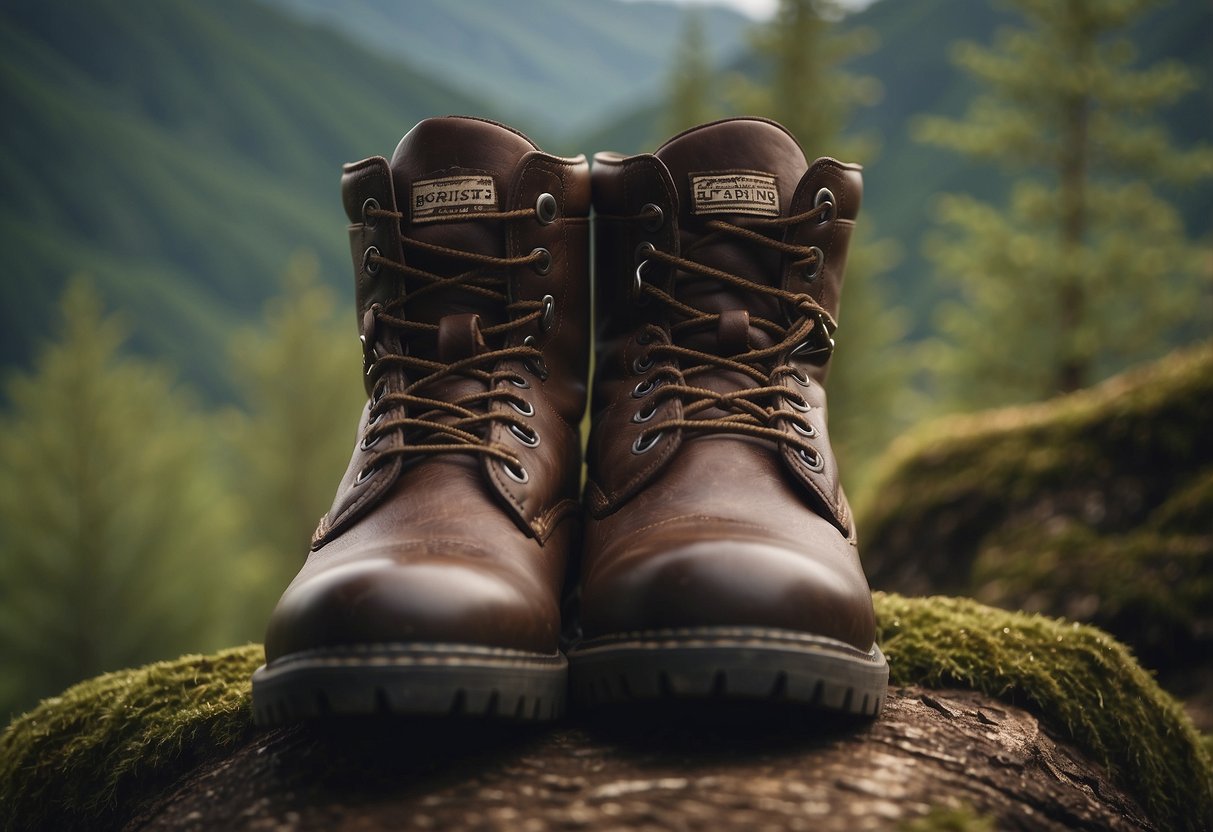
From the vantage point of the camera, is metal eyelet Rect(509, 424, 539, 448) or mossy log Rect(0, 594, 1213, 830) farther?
metal eyelet Rect(509, 424, 539, 448)

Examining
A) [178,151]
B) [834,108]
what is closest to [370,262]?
[834,108]

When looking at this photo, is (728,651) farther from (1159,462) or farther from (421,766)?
(1159,462)

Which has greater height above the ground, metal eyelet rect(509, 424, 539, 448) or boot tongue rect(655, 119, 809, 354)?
boot tongue rect(655, 119, 809, 354)

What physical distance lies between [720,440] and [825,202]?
0.63m

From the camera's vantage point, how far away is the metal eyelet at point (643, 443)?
6.46ft

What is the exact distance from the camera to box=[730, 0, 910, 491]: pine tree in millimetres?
20516

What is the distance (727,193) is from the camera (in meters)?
2.13

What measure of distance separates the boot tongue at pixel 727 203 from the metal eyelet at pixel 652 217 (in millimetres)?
55

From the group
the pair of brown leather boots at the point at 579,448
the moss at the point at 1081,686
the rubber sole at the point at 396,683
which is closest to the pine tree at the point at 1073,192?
the moss at the point at 1081,686

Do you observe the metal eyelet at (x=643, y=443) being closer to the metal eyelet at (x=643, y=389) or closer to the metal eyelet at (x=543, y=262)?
the metal eyelet at (x=643, y=389)

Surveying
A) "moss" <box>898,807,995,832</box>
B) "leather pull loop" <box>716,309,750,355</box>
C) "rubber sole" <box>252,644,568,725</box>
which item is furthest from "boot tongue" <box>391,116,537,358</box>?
"moss" <box>898,807,995,832</box>

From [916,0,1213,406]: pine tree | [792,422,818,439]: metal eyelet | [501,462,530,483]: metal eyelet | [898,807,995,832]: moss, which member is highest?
[916,0,1213,406]: pine tree

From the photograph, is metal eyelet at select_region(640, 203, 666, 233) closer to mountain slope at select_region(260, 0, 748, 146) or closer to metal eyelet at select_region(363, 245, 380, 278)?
metal eyelet at select_region(363, 245, 380, 278)

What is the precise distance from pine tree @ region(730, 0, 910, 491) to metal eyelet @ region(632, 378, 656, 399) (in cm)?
1818
